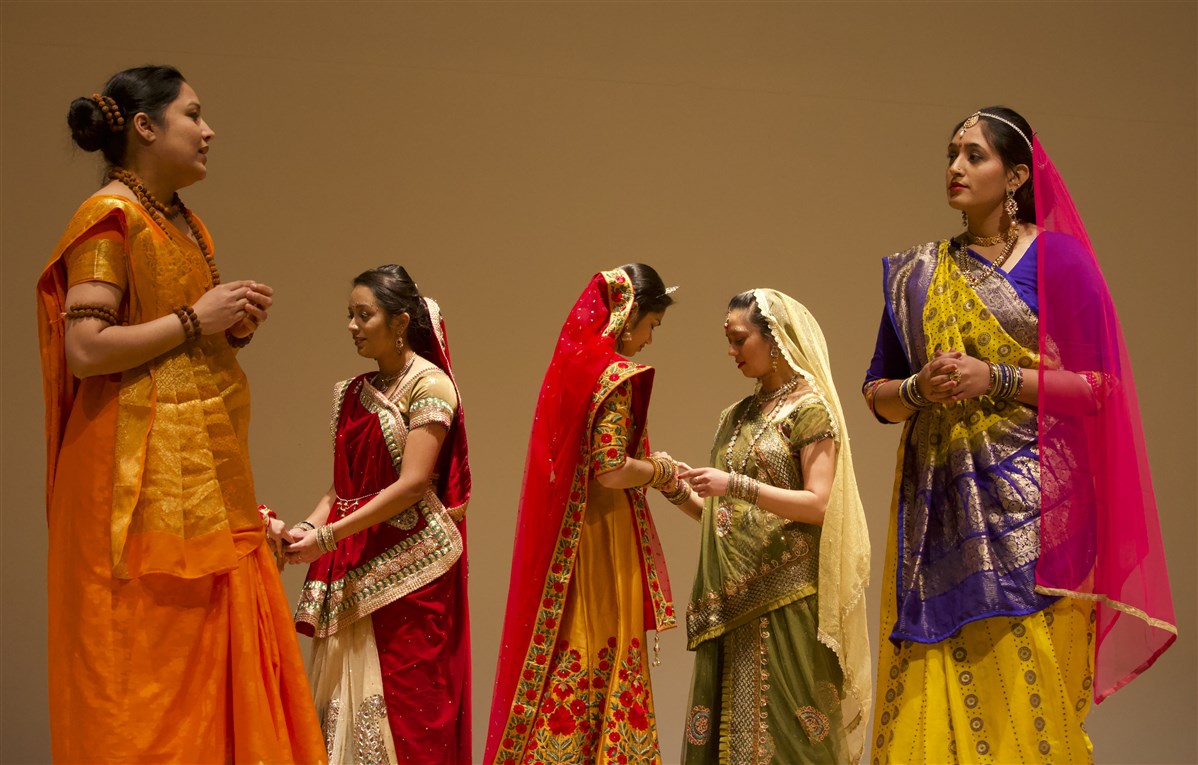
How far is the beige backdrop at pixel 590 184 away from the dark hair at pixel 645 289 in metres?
1.41

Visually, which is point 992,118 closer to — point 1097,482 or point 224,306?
point 1097,482

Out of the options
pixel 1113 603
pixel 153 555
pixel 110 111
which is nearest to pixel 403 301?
pixel 110 111

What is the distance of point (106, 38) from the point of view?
4230 mm

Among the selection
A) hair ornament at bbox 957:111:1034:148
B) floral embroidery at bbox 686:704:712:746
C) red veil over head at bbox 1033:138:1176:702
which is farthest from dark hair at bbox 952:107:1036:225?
floral embroidery at bbox 686:704:712:746

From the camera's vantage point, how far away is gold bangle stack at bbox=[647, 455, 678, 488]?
2949mm

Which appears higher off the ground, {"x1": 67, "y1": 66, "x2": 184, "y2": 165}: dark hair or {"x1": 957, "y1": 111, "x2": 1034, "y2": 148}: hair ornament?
{"x1": 67, "y1": 66, "x2": 184, "y2": 165}: dark hair

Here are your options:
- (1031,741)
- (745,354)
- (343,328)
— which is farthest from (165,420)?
(343,328)

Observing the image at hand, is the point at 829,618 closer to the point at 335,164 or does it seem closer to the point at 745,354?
the point at 745,354

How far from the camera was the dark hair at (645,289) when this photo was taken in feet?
10.3

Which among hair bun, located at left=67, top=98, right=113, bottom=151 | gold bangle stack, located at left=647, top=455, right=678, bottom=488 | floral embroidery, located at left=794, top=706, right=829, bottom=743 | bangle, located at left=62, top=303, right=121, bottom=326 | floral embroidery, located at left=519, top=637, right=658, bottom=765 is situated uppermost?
hair bun, located at left=67, top=98, right=113, bottom=151

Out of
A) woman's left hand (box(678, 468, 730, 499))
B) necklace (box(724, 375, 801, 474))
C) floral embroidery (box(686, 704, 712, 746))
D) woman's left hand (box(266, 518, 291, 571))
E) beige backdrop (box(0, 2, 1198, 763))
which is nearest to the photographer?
woman's left hand (box(266, 518, 291, 571))

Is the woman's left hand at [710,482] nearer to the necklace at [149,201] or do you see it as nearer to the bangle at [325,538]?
the bangle at [325,538]

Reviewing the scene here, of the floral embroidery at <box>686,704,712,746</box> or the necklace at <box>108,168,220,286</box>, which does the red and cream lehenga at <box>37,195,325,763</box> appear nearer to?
the necklace at <box>108,168,220,286</box>

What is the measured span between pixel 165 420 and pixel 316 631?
2.97 ft
